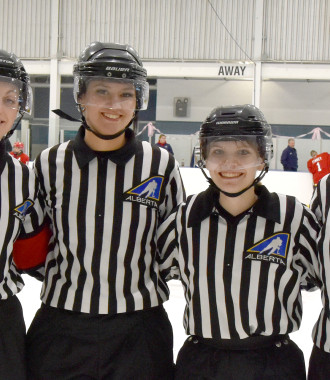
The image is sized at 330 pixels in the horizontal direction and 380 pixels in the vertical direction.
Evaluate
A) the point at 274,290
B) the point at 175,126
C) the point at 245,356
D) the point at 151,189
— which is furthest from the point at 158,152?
the point at 175,126

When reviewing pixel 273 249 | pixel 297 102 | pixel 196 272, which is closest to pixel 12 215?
pixel 196 272

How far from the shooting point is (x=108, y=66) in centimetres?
187

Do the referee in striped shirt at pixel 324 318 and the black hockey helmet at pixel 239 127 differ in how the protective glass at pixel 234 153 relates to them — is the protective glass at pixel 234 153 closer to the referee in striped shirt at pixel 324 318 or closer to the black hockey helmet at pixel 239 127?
the black hockey helmet at pixel 239 127

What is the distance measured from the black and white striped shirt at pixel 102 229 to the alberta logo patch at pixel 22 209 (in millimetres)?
94

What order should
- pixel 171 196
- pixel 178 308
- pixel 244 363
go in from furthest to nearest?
pixel 178 308
pixel 171 196
pixel 244 363

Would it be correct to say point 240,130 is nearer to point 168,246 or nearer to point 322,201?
point 322,201

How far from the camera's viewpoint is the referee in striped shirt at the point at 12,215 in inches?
70.3

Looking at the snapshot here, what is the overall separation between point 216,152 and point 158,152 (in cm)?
30

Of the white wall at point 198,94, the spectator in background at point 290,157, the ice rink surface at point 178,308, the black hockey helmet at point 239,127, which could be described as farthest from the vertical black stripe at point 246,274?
the white wall at point 198,94

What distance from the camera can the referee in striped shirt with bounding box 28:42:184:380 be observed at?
1.82 meters

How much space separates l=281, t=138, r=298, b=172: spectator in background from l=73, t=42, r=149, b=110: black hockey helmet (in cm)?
966

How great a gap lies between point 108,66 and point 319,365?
3.99 ft

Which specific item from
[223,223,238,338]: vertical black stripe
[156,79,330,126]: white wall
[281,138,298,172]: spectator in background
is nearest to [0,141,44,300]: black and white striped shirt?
[223,223,238,338]: vertical black stripe

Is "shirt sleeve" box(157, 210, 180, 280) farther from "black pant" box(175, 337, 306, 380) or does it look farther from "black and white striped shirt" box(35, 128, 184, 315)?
"black pant" box(175, 337, 306, 380)
